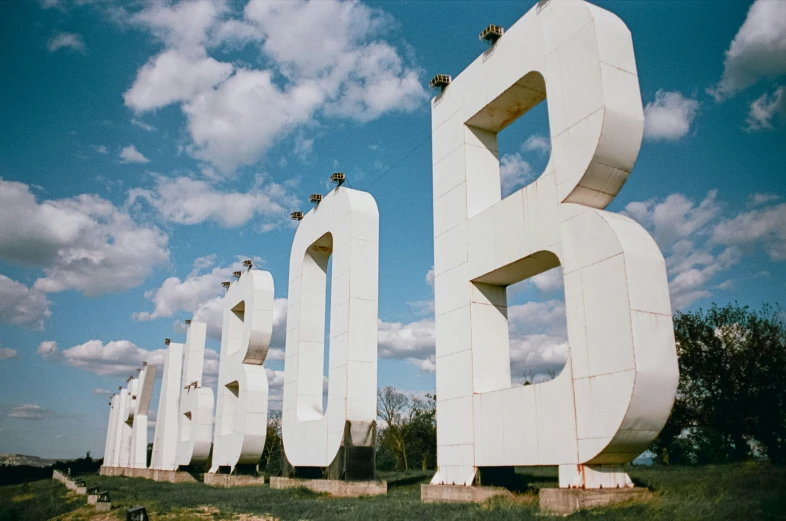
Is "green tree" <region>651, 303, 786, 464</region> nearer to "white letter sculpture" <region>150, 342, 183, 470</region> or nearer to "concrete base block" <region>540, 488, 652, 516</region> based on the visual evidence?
"concrete base block" <region>540, 488, 652, 516</region>

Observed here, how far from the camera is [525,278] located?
15359 mm

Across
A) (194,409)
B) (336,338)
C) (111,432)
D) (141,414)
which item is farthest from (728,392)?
(111,432)

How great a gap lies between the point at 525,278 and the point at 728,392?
22197mm

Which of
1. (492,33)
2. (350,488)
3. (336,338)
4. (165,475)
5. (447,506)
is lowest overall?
(165,475)

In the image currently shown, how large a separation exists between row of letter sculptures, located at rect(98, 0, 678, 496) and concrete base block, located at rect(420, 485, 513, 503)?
30cm

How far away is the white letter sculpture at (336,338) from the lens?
20984 millimetres

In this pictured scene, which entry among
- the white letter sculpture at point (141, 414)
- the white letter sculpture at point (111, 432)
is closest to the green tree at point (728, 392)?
the white letter sculpture at point (141, 414)

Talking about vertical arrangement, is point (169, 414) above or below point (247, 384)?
below

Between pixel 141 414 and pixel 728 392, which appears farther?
pixel 141 414

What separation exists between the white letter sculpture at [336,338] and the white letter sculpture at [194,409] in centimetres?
1295

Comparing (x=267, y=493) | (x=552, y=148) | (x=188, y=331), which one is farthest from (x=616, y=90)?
(x=188, y=331)

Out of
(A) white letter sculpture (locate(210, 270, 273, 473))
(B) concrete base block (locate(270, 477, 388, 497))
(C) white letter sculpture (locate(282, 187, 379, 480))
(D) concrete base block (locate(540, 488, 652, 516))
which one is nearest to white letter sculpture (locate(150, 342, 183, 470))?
(A) white letter sculpture (locate(210, 270, 273, 473))

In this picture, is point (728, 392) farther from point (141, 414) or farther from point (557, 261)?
point (141, 414)

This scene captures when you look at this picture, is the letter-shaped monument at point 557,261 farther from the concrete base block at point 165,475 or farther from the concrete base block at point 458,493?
the concrete base block at point 165,475
